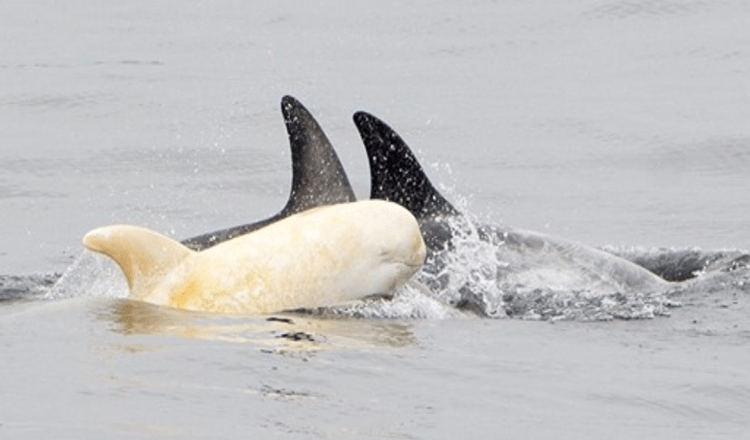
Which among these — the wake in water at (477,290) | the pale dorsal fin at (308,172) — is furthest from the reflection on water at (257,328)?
the pale dorsal fin at (308,172)

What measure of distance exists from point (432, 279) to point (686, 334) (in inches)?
74.9

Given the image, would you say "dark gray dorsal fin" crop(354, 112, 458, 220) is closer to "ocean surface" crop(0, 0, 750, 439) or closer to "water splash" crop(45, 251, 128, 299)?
"ocean surface" crop(0, 0, 750, 439)

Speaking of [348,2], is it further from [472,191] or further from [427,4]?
[472,191]

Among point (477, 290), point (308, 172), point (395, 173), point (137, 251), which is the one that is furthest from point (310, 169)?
point (137, 251)

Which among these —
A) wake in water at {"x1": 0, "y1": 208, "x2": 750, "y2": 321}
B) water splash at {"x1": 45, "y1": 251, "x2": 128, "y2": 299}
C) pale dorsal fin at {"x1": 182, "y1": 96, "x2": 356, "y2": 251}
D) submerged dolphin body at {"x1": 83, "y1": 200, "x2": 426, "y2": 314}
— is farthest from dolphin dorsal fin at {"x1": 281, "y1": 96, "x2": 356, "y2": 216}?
water splash at {"x1": 45, "y1": 251, "x2": 128, "y2": 299}

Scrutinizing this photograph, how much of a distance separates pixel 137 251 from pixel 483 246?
352 cm

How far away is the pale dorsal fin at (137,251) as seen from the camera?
34.9 feet

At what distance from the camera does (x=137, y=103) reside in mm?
23906

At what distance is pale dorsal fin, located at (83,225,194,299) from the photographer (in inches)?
418

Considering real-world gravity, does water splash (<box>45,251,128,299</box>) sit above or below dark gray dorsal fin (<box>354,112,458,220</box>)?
below

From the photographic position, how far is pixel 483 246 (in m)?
13.5

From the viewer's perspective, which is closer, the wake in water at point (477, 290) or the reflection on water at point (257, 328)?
the reflection on water at point (257, 328)

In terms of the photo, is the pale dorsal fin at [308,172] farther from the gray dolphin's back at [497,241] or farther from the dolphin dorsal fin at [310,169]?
the gray dolphin's back at [497,241]

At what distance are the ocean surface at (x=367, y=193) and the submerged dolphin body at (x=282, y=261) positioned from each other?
16cm
